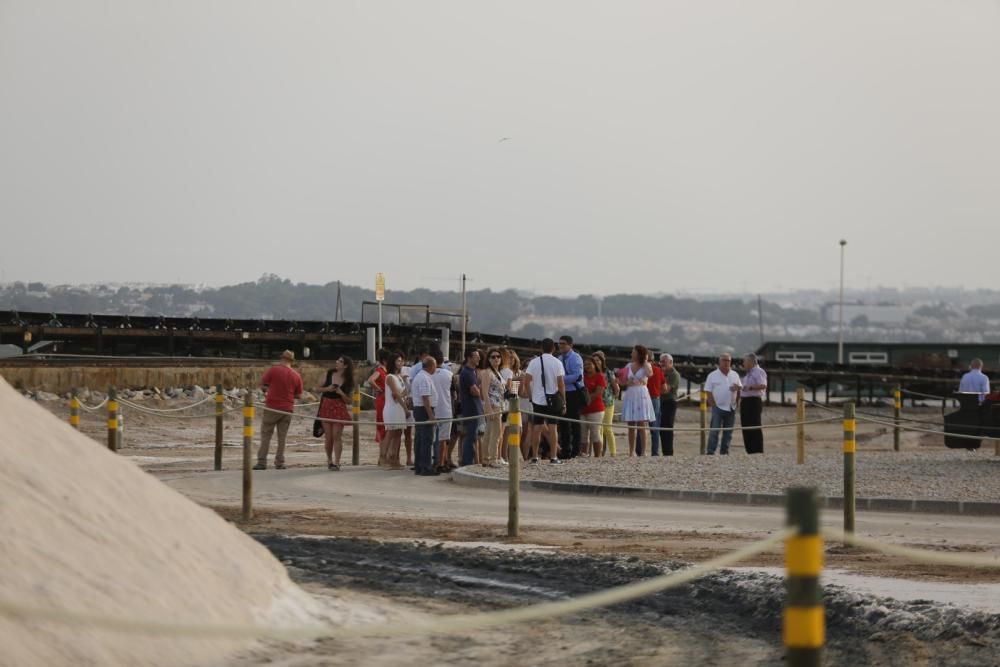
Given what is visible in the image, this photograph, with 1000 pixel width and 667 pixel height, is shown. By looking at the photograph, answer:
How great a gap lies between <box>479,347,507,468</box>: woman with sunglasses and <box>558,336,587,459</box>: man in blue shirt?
116 centimetres

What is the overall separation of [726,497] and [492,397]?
5.03 metres

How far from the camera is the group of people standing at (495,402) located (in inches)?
887

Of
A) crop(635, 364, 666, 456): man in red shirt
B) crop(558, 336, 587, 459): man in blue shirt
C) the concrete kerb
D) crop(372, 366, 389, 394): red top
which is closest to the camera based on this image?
the concrete kerb

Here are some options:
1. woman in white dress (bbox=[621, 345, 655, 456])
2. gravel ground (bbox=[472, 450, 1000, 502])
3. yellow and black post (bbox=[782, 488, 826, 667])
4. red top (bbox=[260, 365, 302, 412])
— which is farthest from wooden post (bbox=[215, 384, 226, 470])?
yellow and black post (bbox=[782, 488, 826, 667])

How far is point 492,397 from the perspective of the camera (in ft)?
74.5

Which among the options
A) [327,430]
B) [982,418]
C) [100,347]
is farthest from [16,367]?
[982,418]

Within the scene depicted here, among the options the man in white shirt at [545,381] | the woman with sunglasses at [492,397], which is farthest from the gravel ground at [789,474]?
the man in white shirt at [545,381]

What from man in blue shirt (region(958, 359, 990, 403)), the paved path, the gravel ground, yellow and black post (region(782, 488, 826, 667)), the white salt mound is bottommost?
the paved path

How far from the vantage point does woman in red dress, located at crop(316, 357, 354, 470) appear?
23375 millimetres

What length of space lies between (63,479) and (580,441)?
16.6 metres

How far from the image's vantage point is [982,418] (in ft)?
81.5

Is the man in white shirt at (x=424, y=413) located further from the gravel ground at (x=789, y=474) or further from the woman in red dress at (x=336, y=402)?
the woman in red dress at (x=336, y=402)

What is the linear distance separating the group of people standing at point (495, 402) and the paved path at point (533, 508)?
2.88 ft

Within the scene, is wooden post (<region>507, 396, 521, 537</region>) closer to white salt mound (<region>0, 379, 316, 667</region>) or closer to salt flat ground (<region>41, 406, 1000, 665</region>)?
salt flat ground (<region>41, 406, 1000, 665</region>)
